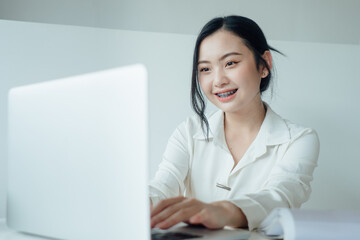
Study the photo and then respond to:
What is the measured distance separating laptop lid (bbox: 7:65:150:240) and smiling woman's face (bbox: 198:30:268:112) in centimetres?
88

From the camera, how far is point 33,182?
0.82 m

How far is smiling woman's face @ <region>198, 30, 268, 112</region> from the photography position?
1617 mm

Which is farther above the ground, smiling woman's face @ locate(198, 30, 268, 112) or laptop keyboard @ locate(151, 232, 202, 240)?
smiling woman's face @ locate(198, 30, 268, 112)

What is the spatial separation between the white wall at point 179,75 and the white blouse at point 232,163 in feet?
1.03

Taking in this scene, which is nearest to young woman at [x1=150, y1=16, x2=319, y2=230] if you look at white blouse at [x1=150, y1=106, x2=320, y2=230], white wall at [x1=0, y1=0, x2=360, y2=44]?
white blouse at [x1=150, y1=106, x2=320, y2=230]

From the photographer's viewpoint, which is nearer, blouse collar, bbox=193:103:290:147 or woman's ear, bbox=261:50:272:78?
blouse collar, bbox=193:103:290:147

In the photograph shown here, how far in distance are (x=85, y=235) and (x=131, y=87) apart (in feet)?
0.83

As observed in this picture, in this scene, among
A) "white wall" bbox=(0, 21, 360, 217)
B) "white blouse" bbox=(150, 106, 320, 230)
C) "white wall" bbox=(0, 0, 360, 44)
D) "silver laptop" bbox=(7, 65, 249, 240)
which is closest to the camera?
"silver laptop" bbox=(7, 65, 249, 240)

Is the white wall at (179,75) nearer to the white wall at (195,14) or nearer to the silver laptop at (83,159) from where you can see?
the white wall at (195,14)

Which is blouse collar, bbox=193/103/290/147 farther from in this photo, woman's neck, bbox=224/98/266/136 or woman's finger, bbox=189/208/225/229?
woman's finger, bbox=189/208/225/229

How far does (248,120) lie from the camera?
1702mm

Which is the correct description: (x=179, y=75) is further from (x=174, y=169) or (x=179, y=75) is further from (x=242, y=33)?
(x=174, y=169)

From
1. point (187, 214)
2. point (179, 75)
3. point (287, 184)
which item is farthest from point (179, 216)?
point (179, 75)

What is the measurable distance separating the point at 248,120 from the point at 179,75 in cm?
47
